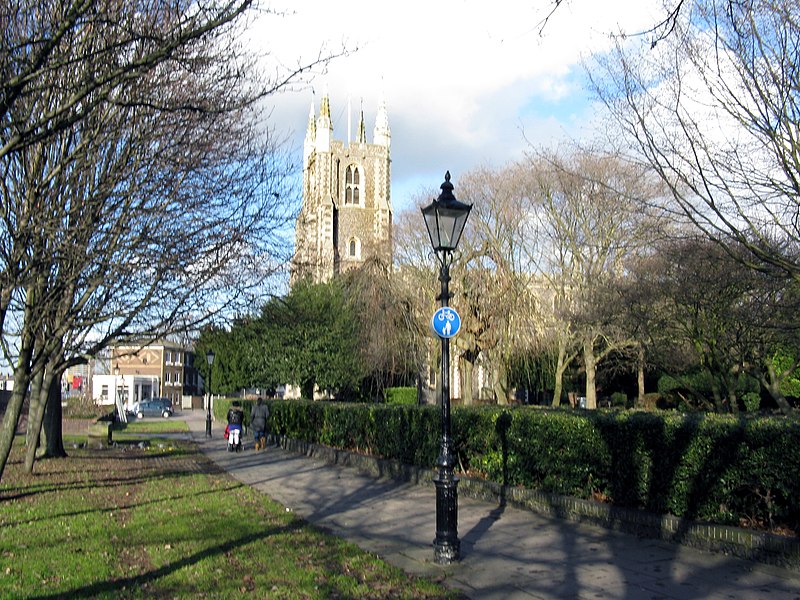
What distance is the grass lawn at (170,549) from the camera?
7.26 metres

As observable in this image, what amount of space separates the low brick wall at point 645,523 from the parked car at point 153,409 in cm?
5448

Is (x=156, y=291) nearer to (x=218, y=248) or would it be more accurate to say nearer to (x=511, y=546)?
(x=218, y=248)

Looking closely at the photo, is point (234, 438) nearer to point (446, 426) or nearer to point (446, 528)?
point (446, 426)

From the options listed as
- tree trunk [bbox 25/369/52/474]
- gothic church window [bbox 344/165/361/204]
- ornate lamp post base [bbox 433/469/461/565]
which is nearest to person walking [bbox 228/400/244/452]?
tree trunk [bbox 25/369/52/474]

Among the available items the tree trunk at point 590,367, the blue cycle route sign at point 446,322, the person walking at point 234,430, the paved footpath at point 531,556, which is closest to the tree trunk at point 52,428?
the person walking at point 234,430

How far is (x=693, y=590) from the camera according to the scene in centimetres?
741

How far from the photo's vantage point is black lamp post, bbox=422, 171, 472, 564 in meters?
8.73

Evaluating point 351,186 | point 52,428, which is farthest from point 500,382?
point 351,186

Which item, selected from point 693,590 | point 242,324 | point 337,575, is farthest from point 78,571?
point 242,324

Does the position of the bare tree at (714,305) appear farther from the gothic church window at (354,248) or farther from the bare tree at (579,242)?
the gothic church window at (354,248)

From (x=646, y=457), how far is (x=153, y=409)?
2492 inches

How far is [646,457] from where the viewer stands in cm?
1034

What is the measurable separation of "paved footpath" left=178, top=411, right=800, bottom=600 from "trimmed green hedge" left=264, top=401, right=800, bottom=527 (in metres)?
0.64

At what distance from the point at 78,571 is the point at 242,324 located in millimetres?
7891
